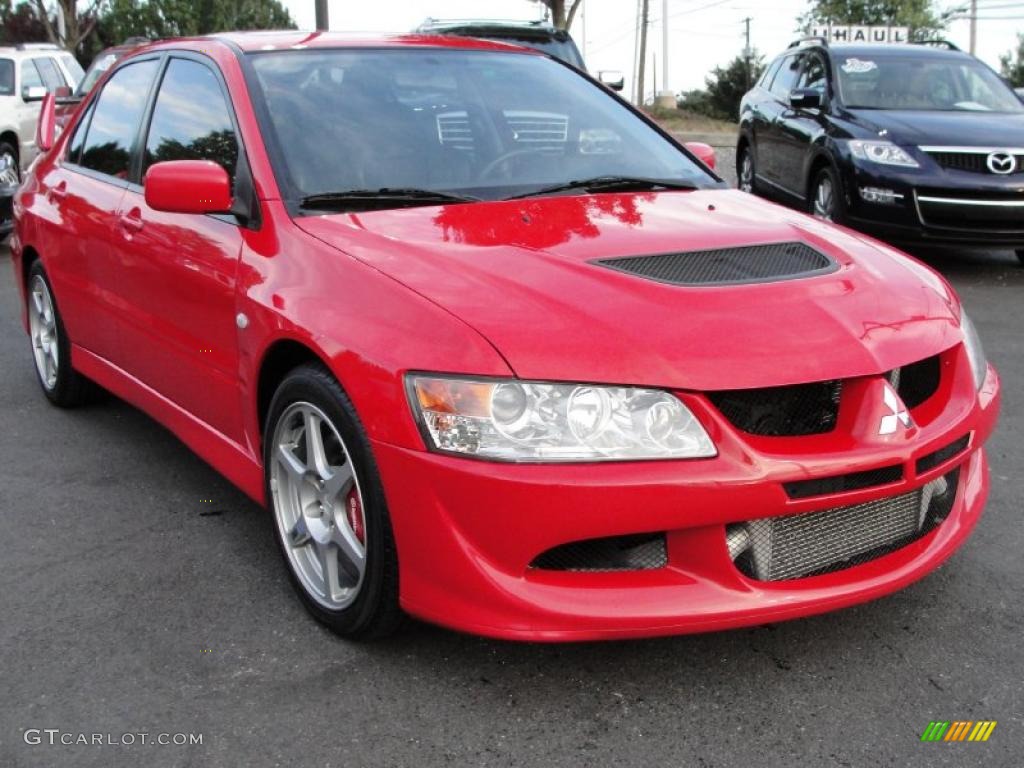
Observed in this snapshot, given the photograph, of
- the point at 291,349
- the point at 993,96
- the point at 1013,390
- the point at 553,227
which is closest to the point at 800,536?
the point at 553,227

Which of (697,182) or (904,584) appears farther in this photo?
(697,182)

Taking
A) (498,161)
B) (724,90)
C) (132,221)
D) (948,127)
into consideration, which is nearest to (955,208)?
(948,127)

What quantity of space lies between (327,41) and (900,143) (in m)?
5.64

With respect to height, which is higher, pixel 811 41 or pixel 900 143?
pixel 811 41

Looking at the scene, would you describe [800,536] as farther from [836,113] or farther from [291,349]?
[836,113]

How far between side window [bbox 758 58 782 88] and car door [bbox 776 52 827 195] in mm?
998

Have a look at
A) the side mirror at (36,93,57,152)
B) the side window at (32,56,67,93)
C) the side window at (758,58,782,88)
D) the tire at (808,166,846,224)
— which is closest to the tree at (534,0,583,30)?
the side window at (32,56,67,93)

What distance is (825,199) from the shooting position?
31.5ft

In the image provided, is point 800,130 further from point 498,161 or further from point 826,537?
point 826,537

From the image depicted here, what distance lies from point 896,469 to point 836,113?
7.28 meters

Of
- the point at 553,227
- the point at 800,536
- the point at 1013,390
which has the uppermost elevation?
the point at 553,227

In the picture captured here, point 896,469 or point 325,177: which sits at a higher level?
point 325,177

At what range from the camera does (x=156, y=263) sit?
13.3 feet

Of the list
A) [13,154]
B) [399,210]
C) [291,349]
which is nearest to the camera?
[291,349]
